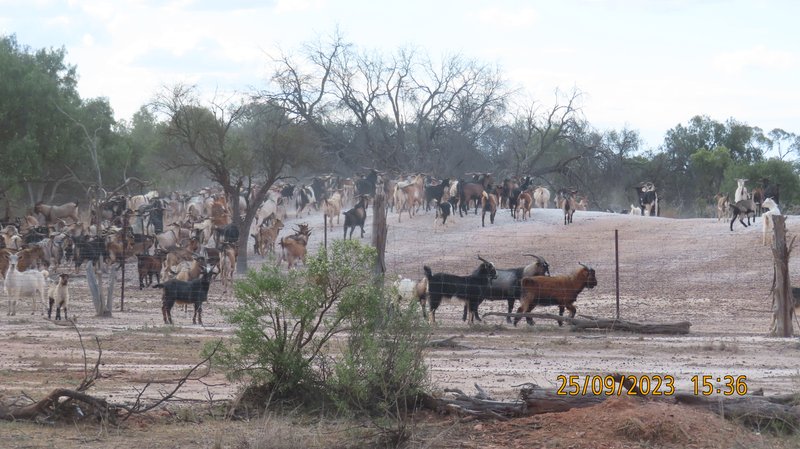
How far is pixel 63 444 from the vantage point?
8727 millimetres

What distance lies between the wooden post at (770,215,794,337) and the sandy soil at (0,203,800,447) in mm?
309

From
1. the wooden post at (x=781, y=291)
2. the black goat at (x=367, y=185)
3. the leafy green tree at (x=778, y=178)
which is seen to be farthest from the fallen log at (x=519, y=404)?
the leafy green tree at (x=778, y=178)

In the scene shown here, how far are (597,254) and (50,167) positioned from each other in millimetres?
29264

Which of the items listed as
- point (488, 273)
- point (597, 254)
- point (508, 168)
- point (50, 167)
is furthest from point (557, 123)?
point (488, 273)

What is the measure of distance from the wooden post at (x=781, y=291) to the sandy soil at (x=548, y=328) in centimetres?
31

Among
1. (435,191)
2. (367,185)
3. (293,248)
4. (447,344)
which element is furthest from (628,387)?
(367,185)

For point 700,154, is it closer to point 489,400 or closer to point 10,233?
point 10,233

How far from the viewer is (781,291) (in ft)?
53.8

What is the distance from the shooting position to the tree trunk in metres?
16.3

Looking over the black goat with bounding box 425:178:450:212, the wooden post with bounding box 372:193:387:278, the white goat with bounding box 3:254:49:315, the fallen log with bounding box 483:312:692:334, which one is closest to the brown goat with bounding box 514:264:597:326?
the fallen log with bounding box 483:312:692:334
